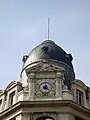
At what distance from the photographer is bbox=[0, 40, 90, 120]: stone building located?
2534 centimetres

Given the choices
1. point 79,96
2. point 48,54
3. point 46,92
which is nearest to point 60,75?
point 46,92

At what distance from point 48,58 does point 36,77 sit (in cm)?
268

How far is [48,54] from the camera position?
96.7ft

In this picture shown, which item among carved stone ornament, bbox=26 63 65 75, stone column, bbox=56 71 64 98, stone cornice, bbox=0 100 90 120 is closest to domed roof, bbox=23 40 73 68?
carved stone ornament, bbox=26 63 65 75

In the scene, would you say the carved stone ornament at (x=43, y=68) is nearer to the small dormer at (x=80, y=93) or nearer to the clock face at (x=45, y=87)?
the clock face at (x=45, y=87)

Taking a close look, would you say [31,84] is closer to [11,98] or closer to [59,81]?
[59,81]

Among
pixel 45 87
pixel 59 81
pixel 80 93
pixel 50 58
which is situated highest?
pixel 50 58

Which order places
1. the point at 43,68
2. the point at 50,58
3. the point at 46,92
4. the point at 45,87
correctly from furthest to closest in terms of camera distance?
the point at 50,58 → the point at 43,68 → the point at 45,87 → the point at 46,92

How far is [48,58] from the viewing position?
29.0 meters

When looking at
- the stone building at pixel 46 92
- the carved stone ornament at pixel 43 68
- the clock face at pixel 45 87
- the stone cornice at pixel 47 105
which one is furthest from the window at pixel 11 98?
the clock face at pixel 45 87

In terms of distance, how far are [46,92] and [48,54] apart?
441 centimetres

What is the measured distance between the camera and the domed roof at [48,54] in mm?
29406

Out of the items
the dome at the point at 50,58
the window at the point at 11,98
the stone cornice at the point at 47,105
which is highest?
the dome at the point at 50,58

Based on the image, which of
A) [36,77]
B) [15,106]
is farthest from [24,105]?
[36,77]
